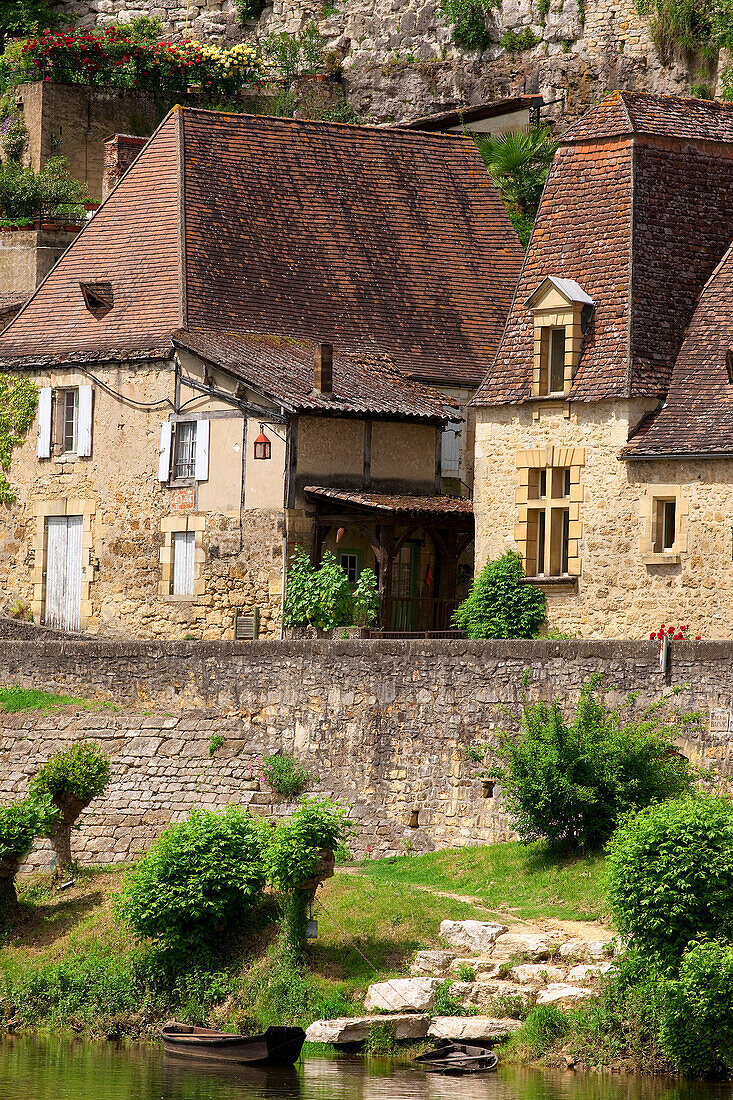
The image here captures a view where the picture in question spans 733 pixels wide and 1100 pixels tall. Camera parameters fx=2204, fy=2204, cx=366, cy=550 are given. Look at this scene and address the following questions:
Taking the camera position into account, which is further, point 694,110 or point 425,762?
point 694,110

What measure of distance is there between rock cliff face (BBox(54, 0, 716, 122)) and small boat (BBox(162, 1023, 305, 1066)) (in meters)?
27.0

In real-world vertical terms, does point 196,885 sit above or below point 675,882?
below

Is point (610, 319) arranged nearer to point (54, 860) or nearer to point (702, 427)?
point (702, 427)

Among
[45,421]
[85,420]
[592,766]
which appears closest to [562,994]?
[592,766]

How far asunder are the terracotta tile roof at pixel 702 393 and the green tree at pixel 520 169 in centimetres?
1135

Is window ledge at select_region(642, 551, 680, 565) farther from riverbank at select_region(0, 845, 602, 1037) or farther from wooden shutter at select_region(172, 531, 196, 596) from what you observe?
wooden shutter at select_region(172, 531, 196, 596)

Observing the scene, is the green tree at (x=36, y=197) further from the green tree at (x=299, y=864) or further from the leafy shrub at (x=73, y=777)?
the green tree at (x=299, y=864)

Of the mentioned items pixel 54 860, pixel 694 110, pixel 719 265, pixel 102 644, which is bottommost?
pixel 54 860

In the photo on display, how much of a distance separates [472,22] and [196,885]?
29.6m

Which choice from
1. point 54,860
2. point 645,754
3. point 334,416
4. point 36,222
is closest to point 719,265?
point 334,416

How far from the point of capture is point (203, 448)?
116ft

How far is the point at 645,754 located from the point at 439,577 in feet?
40.2

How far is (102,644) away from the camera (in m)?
32.1

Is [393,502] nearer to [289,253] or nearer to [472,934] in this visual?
[289,253]
